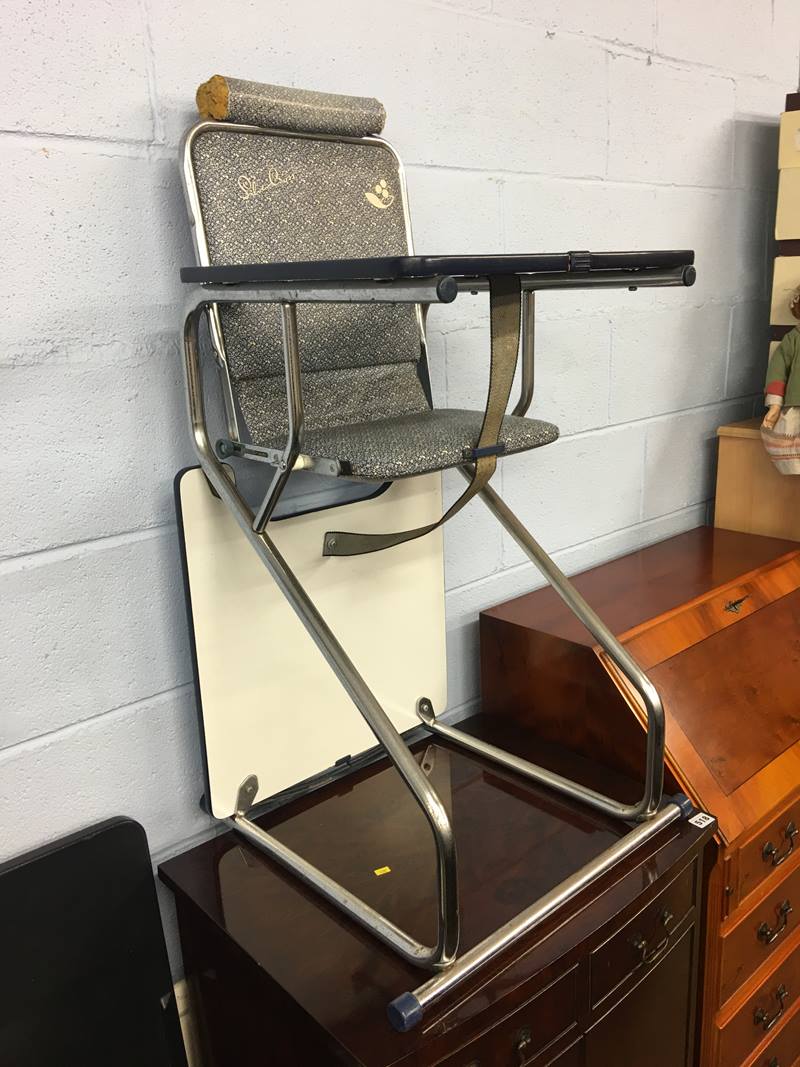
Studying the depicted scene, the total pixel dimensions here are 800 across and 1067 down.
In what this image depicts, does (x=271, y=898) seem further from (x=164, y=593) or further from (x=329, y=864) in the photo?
(x=164, y=593)

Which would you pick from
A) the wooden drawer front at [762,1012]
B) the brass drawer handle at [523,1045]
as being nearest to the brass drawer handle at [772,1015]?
the wooden drawer front at [762,1012]

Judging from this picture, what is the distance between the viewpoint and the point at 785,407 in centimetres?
173

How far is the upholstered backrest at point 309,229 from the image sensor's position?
1034 millimetres

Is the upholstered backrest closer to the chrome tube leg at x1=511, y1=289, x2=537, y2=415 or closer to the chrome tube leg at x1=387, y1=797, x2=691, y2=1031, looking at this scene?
the chrome tube leg at x1=511, y1=289, x2=537, y2=415

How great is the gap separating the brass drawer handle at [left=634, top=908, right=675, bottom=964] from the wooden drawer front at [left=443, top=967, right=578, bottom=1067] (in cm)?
12

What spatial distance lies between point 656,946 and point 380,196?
105 centimetres

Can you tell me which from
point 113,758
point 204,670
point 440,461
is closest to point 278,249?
point 440,461

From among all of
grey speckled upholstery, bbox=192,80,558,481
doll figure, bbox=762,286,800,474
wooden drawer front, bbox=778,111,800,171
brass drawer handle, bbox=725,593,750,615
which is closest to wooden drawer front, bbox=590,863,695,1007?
brass drawer handle, bbox=725,593,750,615

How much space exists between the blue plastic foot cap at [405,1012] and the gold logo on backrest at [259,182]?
899 millimetres

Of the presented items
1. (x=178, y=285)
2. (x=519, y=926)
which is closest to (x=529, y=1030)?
(x=519, y=926)

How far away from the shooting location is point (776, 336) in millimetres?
1841

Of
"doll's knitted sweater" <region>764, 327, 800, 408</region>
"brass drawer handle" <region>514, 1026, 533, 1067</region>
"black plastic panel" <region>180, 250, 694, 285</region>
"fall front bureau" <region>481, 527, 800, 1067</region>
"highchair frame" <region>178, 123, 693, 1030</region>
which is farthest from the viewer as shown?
"doll's knitted sweater" <region>764, 327, 800, 408</region>

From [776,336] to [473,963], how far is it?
1439 mm

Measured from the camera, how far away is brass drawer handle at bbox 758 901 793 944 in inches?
53.8
